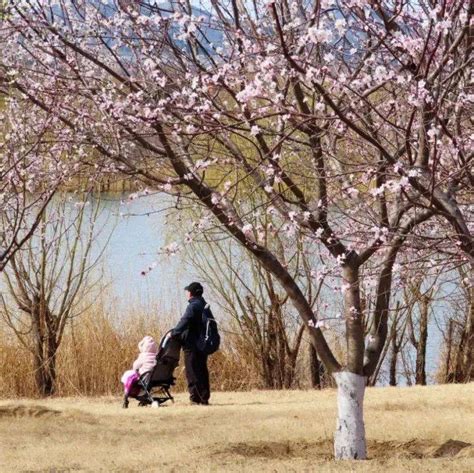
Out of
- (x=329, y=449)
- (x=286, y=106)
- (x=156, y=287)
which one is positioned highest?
(x=156, y=287)

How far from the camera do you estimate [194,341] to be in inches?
508

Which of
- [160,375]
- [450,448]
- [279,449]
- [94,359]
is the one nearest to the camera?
[450,448]

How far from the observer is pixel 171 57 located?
26.7 feet

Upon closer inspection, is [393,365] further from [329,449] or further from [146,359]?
[329,449]

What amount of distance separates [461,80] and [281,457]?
12.8ft

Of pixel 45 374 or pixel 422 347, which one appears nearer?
pixel 45 374

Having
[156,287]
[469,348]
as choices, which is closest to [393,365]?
[469,348]

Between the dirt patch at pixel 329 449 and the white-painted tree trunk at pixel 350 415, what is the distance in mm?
429

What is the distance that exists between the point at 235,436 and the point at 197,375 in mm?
3140

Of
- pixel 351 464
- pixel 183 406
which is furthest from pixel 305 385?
pixel 351 464

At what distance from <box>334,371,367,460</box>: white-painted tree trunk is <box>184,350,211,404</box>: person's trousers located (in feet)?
15.5

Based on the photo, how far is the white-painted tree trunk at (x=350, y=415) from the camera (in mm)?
8344

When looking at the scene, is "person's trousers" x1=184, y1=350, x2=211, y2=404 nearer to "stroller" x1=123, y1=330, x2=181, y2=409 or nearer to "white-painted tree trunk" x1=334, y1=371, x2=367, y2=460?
"stroller" x1=123, y1=330, x2=181, y2=409

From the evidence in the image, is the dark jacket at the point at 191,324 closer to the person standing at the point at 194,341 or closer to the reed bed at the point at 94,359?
the person standing at the point at 194,341
